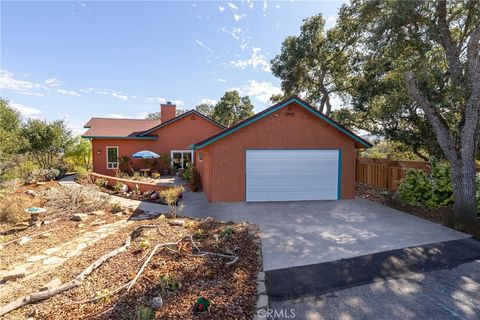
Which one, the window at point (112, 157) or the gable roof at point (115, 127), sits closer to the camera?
the gable roof at point (115, 127)

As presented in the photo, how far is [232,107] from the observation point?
2833 centimetres

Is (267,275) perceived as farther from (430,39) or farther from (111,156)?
(111,156)

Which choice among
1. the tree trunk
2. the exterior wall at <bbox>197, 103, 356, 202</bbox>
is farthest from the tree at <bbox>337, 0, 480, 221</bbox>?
the exterior wall at <bbox>197, 103, 356, 202</bbox>

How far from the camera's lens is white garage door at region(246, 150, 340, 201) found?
9703 millimetres

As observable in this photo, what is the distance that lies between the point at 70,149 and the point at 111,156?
402 centimetres

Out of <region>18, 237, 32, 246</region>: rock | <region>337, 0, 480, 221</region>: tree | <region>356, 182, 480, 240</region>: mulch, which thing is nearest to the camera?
<region>18, 237, 32, 246</region>: rock

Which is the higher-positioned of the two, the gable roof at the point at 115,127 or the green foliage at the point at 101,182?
the gable roof at the point at 115,127

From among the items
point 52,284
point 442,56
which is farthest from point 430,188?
point 52,284

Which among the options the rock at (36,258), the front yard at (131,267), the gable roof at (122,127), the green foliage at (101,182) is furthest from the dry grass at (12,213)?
the gable roof at (122,127)

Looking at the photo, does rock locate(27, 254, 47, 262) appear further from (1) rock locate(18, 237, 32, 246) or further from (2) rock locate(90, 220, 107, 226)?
(2) rock locate(90, 220, 107, 226)

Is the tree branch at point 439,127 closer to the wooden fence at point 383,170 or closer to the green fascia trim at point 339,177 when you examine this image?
the wooden fence at point 383,170

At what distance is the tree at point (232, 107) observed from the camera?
2798 centimetres
